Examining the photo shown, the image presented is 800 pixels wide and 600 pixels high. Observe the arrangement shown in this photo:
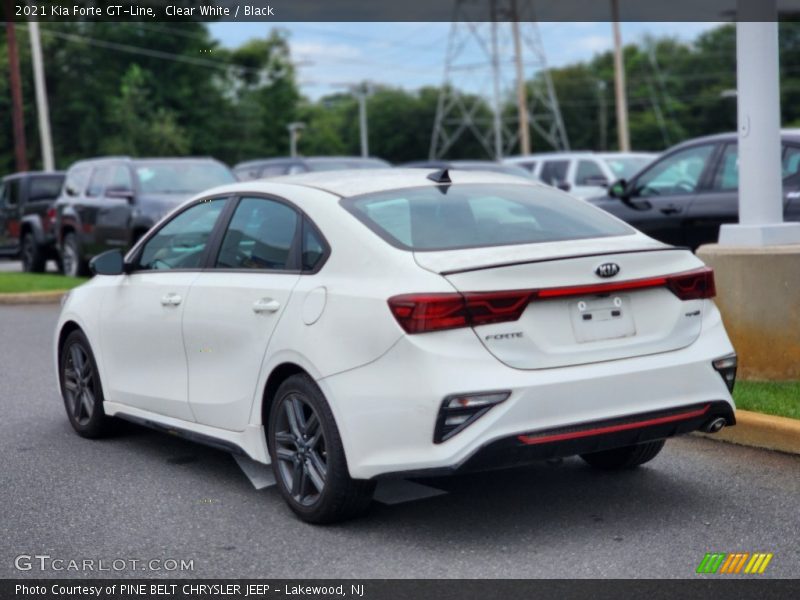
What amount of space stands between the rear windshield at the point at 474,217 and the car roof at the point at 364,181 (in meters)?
0.09

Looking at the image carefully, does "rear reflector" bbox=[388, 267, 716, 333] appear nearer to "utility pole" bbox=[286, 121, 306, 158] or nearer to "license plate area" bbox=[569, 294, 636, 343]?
"license plate area" bbox=[569, 294, 636, 343]

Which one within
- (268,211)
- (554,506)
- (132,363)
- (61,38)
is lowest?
(554,506)

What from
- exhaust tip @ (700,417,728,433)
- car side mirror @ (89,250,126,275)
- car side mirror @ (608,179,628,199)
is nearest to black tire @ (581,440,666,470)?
exhaust tip @ (700,417,728,433)

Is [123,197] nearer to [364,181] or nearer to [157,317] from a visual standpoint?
[157,317]

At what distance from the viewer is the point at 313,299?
18.1 feet

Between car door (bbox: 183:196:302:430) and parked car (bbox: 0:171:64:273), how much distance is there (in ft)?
50.3

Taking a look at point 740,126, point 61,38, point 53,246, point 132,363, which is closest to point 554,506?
point 132,363

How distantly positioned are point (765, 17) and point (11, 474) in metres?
5.45

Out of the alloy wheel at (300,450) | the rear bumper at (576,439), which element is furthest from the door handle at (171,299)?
the rear bumper at (576,439)

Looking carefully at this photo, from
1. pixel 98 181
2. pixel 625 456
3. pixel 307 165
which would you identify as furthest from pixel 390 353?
pixel 307 165

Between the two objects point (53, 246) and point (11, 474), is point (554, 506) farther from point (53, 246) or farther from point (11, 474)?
point (53, 246)

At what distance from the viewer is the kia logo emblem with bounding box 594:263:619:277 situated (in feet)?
17.3

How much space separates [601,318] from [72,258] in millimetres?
15528

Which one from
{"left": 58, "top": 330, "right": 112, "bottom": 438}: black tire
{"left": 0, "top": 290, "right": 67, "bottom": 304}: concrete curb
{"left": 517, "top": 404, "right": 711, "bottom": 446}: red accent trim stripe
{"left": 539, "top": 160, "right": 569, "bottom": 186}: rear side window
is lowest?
{"left": 0, "top": 290, "right": 67, "bottom": 304}: concrete curb
